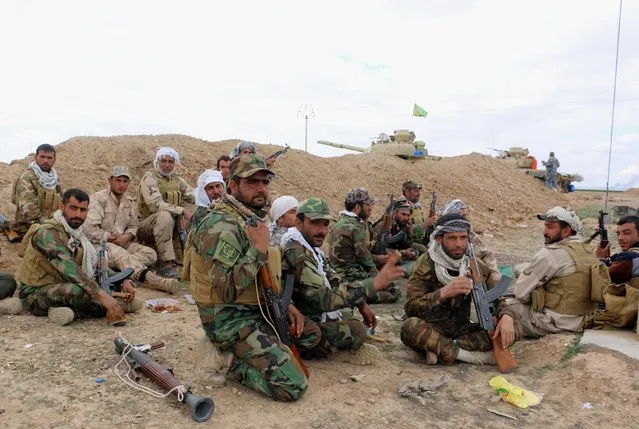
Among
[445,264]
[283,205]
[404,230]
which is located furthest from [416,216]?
[445,264]

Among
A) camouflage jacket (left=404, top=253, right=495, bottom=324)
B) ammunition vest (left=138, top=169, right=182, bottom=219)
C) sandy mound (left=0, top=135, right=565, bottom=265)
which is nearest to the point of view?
camouflage jacket (left=404, top=253, right=495, bottom=324)

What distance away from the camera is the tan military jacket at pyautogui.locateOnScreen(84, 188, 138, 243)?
22.4ft

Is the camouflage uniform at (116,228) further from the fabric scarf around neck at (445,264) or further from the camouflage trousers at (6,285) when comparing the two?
the fabric scarf around neck at (445,264)

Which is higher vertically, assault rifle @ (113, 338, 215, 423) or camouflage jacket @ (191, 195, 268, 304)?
camouflage jacket @ (191, 195, 268, 304)

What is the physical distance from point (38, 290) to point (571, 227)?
5.08 metres

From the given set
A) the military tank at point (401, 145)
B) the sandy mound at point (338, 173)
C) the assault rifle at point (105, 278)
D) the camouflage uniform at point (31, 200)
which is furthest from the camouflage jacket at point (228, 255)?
the military tank at point (401, 145)

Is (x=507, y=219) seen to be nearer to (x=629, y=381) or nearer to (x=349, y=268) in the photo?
(x=349, y=268)

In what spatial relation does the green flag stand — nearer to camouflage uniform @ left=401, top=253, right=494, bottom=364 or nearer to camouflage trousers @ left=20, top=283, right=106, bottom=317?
camouflage uniform @ left=401, top=253, right=494, bottom=364

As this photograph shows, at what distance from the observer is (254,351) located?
3.59 m

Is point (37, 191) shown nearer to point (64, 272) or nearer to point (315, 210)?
point (64, 272)

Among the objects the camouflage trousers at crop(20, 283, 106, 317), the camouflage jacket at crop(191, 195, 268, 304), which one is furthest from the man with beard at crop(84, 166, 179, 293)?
the camouflage jacket at crop(191, 195, 268, 304)

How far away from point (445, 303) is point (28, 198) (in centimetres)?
593

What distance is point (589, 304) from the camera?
Answer: 15.3ft

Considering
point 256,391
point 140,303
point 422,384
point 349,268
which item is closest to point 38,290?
point 140,303
